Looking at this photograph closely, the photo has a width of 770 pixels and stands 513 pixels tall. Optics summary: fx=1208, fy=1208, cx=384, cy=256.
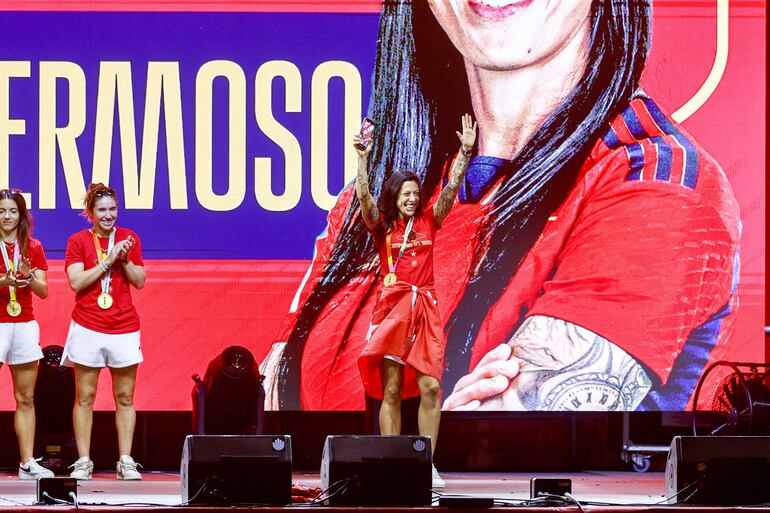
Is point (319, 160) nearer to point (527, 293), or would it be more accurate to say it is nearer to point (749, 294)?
point (527, 293)

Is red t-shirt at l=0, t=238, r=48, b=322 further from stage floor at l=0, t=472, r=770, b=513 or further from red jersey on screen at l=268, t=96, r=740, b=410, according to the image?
red jersey on screen at l=268, t=96, r=740, b=410

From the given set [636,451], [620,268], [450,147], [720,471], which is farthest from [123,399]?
[720,471]

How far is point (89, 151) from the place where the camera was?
297 inches

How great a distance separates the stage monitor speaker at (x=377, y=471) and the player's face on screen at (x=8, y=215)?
268cm

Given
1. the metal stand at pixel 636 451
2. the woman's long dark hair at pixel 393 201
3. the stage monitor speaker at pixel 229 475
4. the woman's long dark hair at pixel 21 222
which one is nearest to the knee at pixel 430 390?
the woman's long dark hair at pixel 393 201

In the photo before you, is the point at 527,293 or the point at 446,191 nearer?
the point at 446,191

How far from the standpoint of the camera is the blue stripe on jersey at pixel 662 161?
761 cm

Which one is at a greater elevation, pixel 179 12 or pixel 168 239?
pixel 179 12

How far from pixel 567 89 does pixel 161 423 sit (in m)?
3.35

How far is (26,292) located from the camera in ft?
22.4

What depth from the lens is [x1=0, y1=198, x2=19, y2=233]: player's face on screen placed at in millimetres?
6777

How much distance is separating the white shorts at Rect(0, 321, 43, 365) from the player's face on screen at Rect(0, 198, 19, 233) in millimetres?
546

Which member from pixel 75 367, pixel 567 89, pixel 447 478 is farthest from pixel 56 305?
pixel 567 89

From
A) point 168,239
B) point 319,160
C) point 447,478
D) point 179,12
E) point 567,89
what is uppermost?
point 179,12
